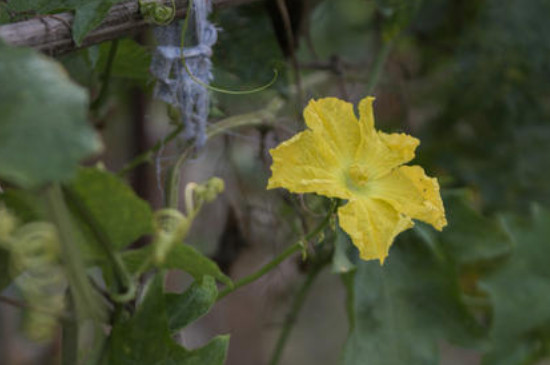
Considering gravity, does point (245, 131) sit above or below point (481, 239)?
above

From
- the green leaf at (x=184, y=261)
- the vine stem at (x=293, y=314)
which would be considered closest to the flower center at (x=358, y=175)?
the green leaf at (x=184, y=261)

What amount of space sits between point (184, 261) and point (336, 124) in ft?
0.58

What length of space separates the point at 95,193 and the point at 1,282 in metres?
0.13

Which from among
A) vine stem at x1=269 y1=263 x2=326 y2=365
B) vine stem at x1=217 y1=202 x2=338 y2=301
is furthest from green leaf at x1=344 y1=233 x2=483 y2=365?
vine stem at x1=217 y1=202 x2=338 y2=301

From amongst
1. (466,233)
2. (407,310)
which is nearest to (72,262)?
(407,310)

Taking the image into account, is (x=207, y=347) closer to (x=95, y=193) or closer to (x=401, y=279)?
(x=95, y=193)

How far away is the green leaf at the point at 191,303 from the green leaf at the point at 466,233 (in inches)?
18.6

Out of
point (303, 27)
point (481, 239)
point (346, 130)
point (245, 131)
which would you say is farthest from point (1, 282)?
point (481, 239)

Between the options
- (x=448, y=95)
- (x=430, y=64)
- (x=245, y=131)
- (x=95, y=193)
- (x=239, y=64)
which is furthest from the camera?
(x=430, y=64)

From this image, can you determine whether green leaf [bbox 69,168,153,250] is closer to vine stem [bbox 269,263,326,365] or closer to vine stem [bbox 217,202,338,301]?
vine stem [bbox 217,202,338,301]

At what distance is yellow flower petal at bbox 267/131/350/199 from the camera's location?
552mm

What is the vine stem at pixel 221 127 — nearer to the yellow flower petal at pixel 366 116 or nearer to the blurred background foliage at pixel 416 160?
the blurred background foliage at pixel 416 160

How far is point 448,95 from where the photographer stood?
129cm

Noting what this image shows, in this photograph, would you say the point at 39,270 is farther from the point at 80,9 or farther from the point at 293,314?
the point at 293,314
